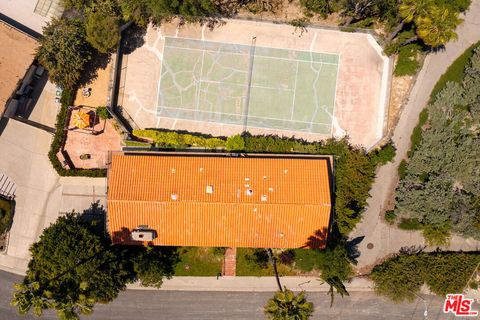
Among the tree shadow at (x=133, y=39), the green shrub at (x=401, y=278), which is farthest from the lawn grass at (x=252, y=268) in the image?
the tree shadow at (x=133, y=39)

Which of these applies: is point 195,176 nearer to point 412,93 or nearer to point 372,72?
point 372,72

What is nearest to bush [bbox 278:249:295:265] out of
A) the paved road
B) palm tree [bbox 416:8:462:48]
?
the paved road

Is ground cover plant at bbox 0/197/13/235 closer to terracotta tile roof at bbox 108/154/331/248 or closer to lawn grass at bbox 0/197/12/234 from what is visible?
lawn grass at bbox 0/197/12/234

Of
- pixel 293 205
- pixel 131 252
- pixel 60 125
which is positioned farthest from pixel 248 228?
pixel 60 125

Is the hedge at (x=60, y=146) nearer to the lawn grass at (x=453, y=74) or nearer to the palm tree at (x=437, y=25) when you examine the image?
the palm tree at (x=437, y=25)

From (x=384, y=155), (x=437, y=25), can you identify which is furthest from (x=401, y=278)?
(x=437, y=25)
